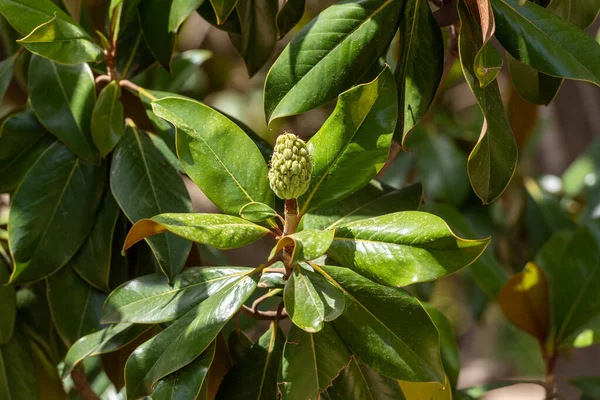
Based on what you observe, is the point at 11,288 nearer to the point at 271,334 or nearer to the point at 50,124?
the point at 50,124

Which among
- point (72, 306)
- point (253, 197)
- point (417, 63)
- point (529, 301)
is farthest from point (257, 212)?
point (529, 301)

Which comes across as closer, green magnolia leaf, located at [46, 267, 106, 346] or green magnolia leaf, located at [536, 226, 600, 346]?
green magnolia leaf, located at [46, 267, 106, 346]

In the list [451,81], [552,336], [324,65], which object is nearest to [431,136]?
[451,81]

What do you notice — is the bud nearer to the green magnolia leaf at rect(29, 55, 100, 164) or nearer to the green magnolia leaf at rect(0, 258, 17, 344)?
the green magnolia leaf at rect(29, 55, 100, 164)

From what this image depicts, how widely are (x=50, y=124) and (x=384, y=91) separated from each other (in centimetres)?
43

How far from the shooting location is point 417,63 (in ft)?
2.48

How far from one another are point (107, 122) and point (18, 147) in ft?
0.50

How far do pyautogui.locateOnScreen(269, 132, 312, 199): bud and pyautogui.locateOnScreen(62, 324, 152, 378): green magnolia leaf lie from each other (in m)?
0.26

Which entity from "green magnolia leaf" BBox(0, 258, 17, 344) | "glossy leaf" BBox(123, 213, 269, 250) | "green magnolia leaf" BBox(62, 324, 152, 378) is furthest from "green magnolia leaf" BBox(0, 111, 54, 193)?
"glossy leaf" BBox(123, 213, 269, 250)

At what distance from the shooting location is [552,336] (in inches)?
45.7

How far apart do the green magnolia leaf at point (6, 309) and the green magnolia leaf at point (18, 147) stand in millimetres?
117

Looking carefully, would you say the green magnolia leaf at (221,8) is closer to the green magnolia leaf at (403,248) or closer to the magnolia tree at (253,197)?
the magnolia tree at (253,197)

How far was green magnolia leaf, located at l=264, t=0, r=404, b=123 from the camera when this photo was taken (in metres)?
0.73

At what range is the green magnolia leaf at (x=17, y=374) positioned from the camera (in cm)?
90
